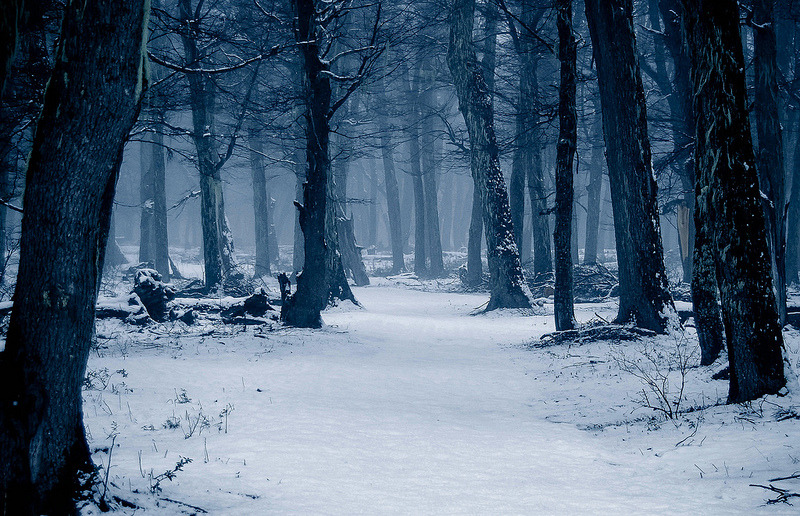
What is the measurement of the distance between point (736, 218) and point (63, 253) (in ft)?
15.5

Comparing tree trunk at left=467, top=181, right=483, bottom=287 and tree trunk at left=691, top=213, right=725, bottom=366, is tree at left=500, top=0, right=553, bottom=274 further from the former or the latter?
tree trunk at left=691, top=213, right=725, bottom=366

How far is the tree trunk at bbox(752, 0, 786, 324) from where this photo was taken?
8.34 meters

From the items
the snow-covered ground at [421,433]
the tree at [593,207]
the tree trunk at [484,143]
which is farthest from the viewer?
the tree at [593,207]

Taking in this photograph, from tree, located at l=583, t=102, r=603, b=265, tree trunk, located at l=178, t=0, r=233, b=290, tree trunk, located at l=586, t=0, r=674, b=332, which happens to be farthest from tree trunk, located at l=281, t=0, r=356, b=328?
tree, located at l=583, t=102, r=603, b=265

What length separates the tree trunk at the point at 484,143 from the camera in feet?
48.5

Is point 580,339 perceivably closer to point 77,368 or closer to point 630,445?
point 630,445

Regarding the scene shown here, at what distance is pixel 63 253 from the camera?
288 centimetres

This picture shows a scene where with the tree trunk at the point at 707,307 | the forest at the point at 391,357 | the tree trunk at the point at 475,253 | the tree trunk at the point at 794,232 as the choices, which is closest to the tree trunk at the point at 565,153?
the forest at the point at 391,357

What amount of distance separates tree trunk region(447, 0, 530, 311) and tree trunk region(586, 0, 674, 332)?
5.47 m

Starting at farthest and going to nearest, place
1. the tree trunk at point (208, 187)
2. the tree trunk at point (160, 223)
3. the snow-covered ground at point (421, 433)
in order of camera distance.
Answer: the tree trunk at point (160, 223) → the tree trunk at point (208, 187) → the snow-covered ground at point (421, 433)

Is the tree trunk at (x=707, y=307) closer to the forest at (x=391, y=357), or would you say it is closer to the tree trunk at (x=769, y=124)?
the forest at (x=391, y=357)

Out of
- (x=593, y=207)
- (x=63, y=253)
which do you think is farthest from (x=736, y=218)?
(x=593, y=207)

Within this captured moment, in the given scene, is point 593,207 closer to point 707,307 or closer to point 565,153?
point 565,153

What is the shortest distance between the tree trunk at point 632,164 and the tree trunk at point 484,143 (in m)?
5.47
